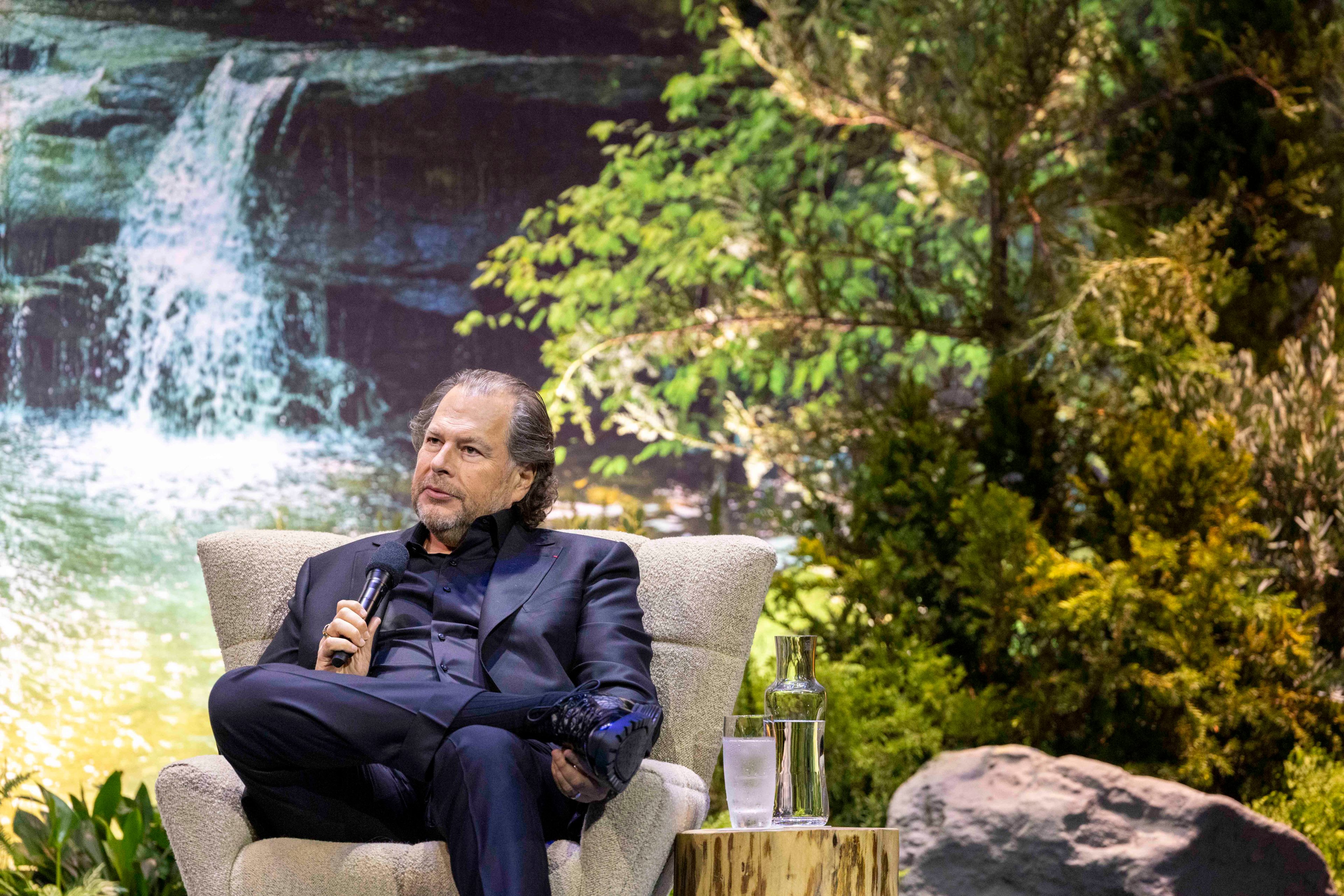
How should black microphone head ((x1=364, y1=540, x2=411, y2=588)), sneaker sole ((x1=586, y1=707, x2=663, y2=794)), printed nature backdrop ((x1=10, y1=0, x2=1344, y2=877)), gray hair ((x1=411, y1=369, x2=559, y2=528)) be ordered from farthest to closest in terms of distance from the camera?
1. printed nature backdrop ((x1=10, y1=0, x2=1344, y2=877))
2. gray hair ((x1=411, y1=369, x2=559, y2=528))
3. black microphone head ((x1=364, y1=540, x2=411, y2=588))
4. sneaker sole ((x1=586, y1=707, x2=663, y2=794))

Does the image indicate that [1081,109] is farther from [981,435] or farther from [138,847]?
[138,847]

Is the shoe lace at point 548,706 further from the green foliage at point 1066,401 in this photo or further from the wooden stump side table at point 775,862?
the green foliage at point 1066,401

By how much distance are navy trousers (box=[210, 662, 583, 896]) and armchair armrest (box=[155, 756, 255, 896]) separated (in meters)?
0.05

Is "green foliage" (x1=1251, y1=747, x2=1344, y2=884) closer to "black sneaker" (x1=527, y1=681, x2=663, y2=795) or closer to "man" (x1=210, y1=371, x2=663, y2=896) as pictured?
"man" (x1=210, y1=371, x2=663, y2=896)

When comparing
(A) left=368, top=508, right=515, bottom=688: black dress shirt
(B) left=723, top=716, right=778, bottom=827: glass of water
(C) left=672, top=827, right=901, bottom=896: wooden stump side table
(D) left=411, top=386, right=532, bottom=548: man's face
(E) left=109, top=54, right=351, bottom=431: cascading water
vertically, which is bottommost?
(C) left=672, top=827, right=901, bottom=896: wooden stump side table

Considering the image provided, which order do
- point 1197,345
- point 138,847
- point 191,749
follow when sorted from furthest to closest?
point 191,749 → point 1197,345 → point 138,847

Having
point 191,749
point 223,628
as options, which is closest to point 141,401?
point 191,749

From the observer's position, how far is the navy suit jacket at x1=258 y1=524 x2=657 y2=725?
2.30 meters

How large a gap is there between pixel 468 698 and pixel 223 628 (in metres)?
0.84

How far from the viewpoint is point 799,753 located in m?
2.26

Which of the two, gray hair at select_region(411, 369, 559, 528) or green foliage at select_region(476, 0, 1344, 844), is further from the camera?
green foliage at select_region(476, 0, 1344, 844)

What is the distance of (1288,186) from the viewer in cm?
449

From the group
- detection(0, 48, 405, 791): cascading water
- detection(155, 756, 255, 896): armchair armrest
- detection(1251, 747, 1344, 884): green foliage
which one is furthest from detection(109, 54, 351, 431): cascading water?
detection(1251, 747, 1344, 884): green foliage

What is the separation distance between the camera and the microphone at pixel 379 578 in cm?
220
